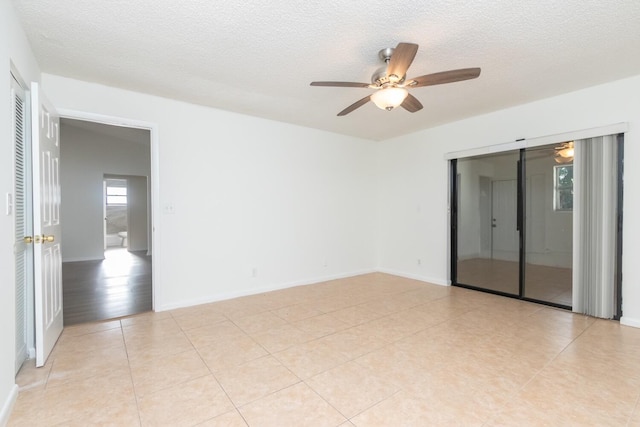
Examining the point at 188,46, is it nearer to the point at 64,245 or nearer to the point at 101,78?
the point at 101,78

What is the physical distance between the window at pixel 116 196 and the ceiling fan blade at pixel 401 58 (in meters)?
9.58

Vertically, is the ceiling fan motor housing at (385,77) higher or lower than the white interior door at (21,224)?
A: higher

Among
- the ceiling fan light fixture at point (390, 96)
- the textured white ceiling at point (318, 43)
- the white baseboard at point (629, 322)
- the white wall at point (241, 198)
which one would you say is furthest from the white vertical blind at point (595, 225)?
the white wall at point (241, 198)

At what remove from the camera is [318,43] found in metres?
2.32

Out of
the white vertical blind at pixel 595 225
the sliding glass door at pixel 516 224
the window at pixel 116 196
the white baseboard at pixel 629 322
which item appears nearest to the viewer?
the white baseboard at pixel 629 322

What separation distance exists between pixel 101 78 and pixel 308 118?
94.6 inches

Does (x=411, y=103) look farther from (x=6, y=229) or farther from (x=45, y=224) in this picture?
(x=45, y=224)

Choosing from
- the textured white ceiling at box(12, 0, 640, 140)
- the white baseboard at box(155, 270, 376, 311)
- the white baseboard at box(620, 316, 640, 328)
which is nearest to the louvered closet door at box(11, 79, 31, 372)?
the textured white ceiling at box(12, 0, 640, 140)

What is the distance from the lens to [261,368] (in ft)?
7.19

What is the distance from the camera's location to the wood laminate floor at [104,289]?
3.39 meters

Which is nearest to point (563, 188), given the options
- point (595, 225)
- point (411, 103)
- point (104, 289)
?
point (595, 225)

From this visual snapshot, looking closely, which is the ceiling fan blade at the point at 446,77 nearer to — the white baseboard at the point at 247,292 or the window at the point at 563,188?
the window at the point at 563,188

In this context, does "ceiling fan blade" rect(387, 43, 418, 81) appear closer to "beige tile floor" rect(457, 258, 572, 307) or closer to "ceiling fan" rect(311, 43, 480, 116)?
"ceiling fan" rect(311, 43, 480, 116)

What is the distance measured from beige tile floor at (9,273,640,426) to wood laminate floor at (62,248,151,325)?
377 mm
